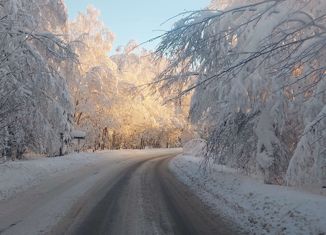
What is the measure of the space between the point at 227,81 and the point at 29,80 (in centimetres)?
1190

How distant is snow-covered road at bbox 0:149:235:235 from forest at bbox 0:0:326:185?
2309 mm

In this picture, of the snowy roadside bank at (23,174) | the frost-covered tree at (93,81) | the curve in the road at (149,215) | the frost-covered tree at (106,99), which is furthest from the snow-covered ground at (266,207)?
the frost-covered tree at (93,81)

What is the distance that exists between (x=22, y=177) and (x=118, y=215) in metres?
8.76

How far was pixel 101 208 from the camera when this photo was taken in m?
11.6

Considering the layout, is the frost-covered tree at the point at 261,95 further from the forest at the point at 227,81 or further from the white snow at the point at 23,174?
the white snow at the point at 23,174

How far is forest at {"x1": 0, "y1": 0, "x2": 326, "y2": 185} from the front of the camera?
9289mm

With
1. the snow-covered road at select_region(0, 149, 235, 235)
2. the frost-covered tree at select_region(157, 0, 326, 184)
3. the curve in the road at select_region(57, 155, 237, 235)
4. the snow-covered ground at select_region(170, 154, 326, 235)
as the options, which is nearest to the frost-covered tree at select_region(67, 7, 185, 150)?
the snow-covered road at select_region(0, 149, 235, 235)

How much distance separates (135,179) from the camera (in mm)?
19859

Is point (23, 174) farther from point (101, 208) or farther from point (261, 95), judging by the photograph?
point (261, 95)

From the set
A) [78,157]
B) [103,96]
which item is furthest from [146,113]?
[78,157]

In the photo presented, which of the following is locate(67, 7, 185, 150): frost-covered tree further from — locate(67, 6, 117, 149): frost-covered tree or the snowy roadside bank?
the snowy roadside bank

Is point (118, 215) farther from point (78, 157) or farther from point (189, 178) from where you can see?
point (78, 157)

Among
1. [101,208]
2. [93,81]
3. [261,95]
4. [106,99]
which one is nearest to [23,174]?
[101,208]

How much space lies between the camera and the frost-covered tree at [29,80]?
16.5m
